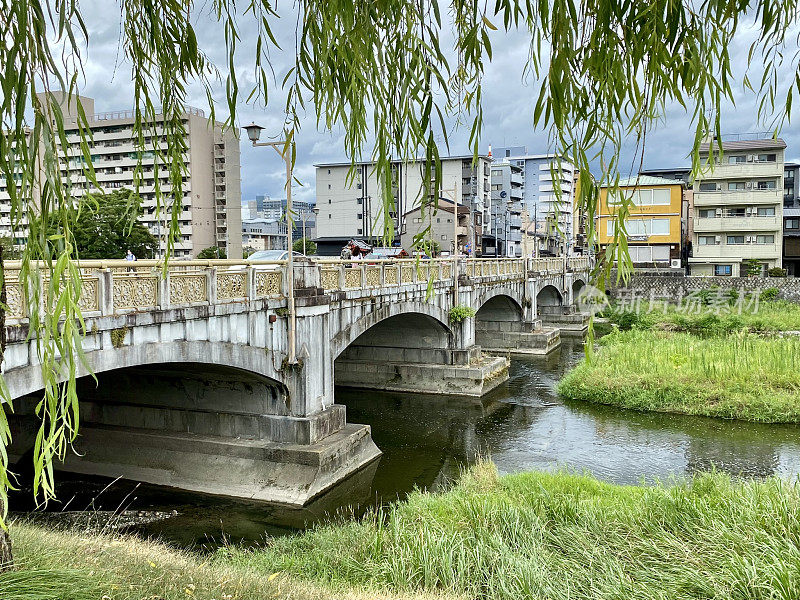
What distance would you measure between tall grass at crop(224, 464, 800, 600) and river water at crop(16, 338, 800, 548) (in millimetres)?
2519

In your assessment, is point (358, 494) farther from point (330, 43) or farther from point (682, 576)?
point (330, 43)

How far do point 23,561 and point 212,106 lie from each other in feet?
13.0

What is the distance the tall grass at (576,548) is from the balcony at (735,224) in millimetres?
44690

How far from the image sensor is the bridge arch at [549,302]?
4634 centimetres

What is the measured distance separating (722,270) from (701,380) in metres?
33.0

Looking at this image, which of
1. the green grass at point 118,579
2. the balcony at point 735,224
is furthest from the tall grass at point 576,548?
the balcony at point 735,224

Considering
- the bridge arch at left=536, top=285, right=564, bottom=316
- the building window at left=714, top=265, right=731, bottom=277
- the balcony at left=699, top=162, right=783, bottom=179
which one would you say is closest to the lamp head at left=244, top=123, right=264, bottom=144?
the bridge arch at left=536, top=285, right=564, bottom=316

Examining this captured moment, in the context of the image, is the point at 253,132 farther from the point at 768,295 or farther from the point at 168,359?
the point at 768,295

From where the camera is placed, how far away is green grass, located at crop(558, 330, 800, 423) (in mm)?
21375

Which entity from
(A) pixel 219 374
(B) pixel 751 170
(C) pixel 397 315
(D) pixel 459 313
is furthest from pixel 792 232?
(A) pixel 219 374

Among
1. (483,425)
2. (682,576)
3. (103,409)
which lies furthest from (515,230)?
(682,576)

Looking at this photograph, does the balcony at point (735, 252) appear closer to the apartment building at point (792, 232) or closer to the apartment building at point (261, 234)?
the apartment building at point (792, 232)

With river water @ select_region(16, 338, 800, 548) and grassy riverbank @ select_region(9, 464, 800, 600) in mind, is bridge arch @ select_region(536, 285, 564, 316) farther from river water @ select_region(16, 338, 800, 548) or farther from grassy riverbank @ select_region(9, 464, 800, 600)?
grassy riverbank @ select_region(9, 464, 800, 600)

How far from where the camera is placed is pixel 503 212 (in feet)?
246
